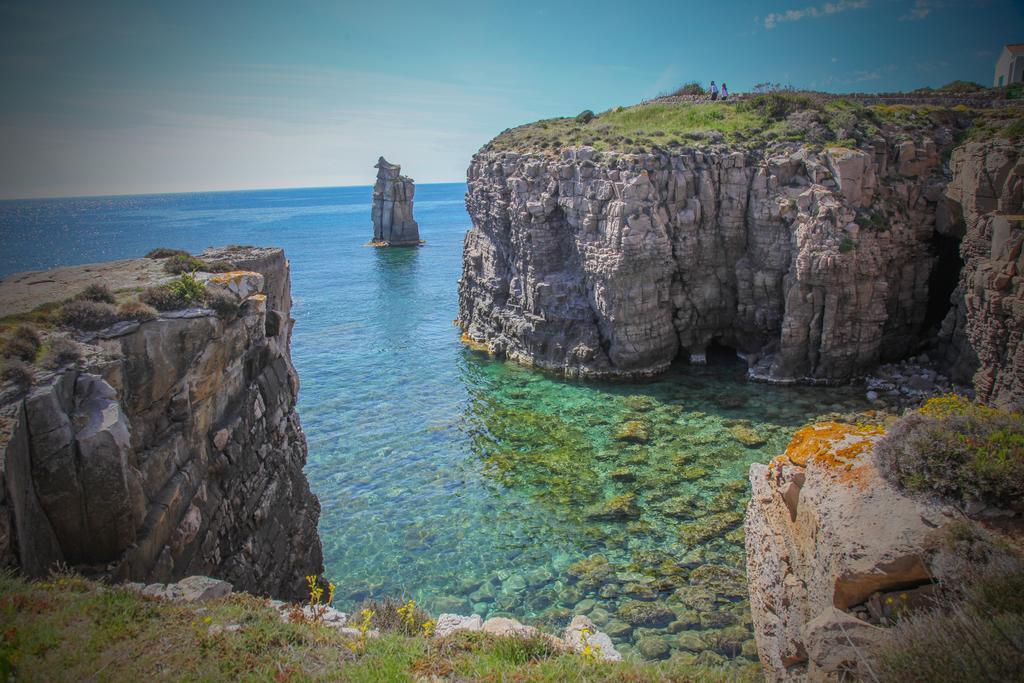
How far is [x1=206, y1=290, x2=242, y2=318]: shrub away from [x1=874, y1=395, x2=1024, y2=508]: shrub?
1454 cm

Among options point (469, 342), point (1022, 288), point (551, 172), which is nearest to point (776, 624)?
point (1022, 288)

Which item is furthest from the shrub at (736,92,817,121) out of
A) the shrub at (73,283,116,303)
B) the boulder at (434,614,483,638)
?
the shrub at (73,283,116,303)

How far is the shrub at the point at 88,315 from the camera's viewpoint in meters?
12.2

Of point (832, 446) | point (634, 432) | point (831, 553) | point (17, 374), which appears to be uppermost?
point (17, 374)

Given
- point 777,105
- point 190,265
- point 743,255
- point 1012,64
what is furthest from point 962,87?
point 190,265

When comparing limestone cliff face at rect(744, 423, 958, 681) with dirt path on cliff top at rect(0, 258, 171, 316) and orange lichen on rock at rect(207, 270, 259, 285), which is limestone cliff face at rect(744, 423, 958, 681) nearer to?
orange lichen on rock at rect(207, 270, 259, 285)

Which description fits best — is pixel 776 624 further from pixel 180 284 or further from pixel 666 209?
pixel 666 209

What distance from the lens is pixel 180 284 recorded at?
1395 centimetres

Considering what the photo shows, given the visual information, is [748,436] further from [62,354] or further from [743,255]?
[62,354]

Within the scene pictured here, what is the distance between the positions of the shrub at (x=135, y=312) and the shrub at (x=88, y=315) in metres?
0.18

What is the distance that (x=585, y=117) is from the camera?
53906mm

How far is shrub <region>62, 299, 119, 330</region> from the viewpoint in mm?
12156

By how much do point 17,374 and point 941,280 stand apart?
4364 centimetres

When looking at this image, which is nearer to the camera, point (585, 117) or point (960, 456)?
point (960, 456)
